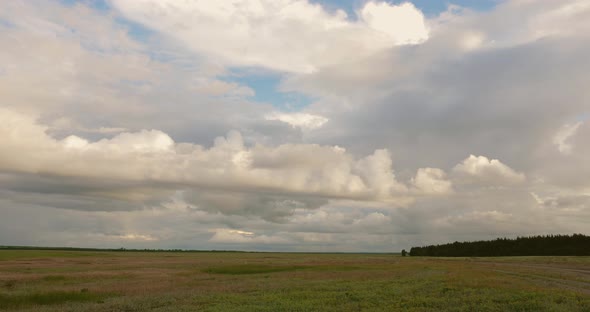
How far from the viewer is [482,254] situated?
17350 centimetres

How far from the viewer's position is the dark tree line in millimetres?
133000

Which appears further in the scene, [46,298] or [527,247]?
[527,247]

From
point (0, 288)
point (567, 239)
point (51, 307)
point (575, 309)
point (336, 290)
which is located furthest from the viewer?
point (567, 239)

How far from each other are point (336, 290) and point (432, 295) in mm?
9302

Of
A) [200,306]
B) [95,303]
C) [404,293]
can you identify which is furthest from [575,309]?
[95,303]

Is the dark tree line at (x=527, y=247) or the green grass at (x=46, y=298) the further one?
the dark tree line at (x=527, y=247)

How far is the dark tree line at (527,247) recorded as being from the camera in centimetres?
13300

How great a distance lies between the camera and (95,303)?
35938 millimetres

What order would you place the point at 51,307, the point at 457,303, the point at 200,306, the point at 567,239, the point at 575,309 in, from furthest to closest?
the point at 567,239 → the point at 51,307 → the point at 200,306 → the point at 457,303 → the point at 575,309

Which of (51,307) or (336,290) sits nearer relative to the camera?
(51,307)

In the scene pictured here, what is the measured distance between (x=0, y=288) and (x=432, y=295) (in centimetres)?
4169

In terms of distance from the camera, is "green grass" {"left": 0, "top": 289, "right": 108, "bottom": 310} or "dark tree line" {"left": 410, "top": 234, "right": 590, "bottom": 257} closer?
"green grass" {"left": 0, "top": 289, "right": 108, "bottom": 310}

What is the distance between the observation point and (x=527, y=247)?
15175 centimetres

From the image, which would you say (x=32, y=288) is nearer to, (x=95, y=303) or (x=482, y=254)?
(x=95, y=303)
